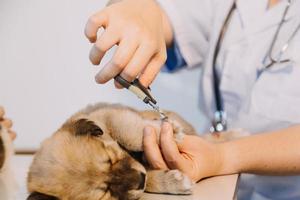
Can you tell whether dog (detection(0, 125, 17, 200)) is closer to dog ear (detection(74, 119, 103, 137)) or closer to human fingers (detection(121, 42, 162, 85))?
dog ear (detection(74, 119, 103, 137))

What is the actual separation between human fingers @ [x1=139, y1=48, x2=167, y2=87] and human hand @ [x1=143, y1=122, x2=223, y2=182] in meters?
0.09

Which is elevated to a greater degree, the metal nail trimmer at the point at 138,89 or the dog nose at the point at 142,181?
the metal nail trimmer at the point at 138,89

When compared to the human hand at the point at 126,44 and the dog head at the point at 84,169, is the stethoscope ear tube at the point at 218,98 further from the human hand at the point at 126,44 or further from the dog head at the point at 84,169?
the dog head at the point at 84,169

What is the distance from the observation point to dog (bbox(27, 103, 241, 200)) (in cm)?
75

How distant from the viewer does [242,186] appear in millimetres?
1073

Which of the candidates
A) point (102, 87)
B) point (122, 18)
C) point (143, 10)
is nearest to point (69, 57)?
point (102, 87)

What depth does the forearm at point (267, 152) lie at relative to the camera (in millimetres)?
878

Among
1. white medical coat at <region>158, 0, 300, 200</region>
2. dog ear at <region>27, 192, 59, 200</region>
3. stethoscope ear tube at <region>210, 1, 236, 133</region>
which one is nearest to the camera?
dog ear at <region>27, 192, 59, 200</region>

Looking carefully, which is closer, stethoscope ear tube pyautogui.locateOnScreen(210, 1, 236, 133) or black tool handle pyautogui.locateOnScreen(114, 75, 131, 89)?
black tool handle pyautogui.locateOnScreen(114, 75, 131, 89)

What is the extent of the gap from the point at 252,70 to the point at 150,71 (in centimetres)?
34

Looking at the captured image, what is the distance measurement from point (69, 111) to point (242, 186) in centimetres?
72

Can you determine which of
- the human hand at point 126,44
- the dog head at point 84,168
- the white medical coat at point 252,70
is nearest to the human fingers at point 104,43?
the human hand at point 126,44

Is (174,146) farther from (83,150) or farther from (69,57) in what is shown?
(69,57)

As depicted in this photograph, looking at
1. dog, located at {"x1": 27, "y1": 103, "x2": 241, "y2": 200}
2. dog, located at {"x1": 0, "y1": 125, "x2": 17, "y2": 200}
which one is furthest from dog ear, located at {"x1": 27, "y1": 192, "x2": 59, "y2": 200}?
dog, located at {"x1": 0, "y1": 125, "x2": 17, "y2": 200}
